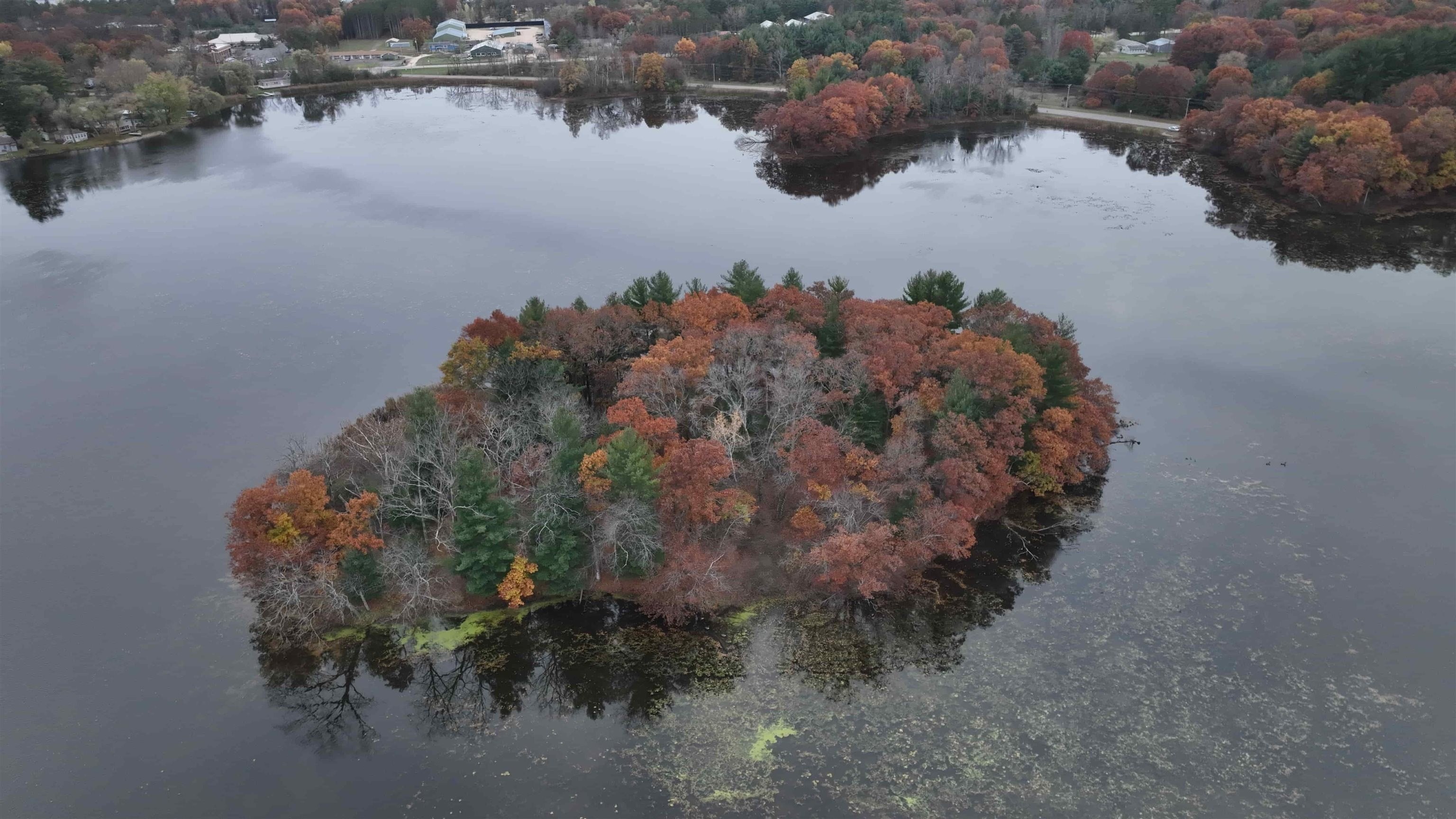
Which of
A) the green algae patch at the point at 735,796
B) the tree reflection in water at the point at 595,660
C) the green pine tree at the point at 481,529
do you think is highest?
the green pine tree at the point at 481,529

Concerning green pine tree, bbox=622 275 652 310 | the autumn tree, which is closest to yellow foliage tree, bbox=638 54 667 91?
the autumn tree

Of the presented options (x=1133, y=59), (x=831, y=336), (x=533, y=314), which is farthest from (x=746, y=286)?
(x=1133, y=59)

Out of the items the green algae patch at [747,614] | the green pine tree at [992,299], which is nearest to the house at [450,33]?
the green pine tree at [992,299]

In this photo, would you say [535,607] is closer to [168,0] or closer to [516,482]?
[516,482]

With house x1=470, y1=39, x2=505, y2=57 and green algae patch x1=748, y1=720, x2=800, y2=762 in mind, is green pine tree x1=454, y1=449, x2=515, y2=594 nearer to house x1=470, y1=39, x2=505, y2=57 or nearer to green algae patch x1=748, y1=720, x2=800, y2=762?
green algae patch x1=748, y1=720, x2=800, y2=762

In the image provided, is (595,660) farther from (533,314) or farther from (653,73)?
(653,73)

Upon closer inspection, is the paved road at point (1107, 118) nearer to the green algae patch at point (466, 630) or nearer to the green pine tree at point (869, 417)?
the green pine tree at point (869, 417)
